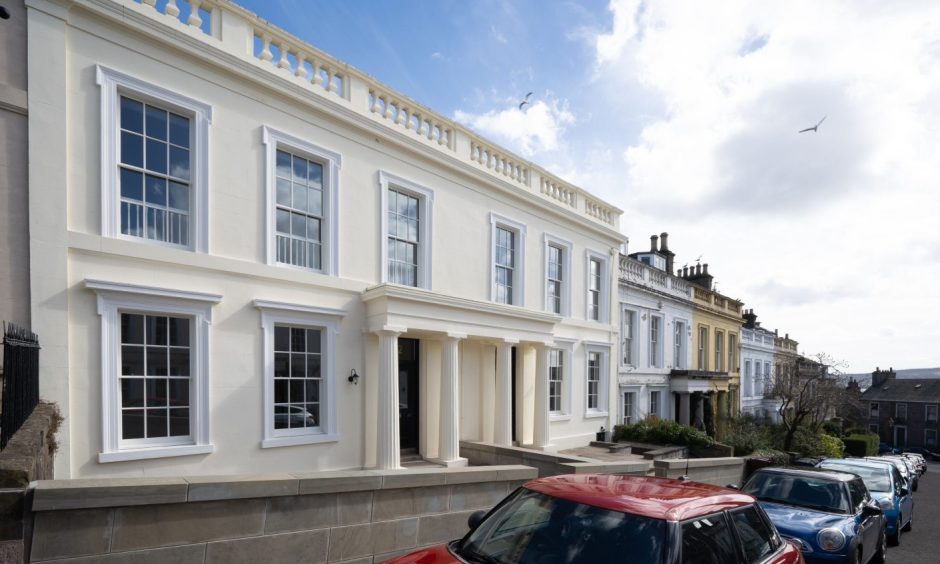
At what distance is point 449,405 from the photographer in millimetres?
11578

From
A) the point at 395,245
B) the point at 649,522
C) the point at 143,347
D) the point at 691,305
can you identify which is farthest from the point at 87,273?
the point at 691,305

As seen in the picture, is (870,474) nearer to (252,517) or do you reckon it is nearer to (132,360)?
(252,517)

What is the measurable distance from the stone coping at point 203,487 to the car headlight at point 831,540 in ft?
15.7

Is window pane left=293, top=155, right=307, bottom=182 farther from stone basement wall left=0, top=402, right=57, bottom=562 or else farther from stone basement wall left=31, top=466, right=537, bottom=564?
stone basement wall left=0, top=402, right=57, bottom=562

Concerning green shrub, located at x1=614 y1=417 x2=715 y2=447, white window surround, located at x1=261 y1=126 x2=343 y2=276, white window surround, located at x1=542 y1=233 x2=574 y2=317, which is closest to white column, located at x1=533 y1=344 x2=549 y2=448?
white window surround, located at x1=542 y1=233 x2=574 y2=317

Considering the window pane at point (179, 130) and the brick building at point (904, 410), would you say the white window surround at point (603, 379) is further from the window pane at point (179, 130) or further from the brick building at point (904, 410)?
the brick building at point (904, 410)

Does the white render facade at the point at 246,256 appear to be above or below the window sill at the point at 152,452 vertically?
above

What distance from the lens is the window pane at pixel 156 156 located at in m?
8.30

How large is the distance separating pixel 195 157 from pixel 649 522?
8.33 meters

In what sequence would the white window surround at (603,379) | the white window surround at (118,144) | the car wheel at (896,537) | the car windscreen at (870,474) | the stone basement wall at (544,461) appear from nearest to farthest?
the white window surround at (118,144) < the stone basement wall at (544,461) < the car wheel at (896,537) < the car windscreen at (870,474) < the white window surround at (603,379)

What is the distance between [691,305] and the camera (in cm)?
2512

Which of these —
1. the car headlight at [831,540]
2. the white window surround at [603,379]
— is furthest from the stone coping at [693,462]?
the car headlight at [831,540]

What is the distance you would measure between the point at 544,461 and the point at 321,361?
4899 millimetres

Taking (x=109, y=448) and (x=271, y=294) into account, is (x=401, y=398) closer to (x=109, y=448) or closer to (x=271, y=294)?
(x=271, y=294)
